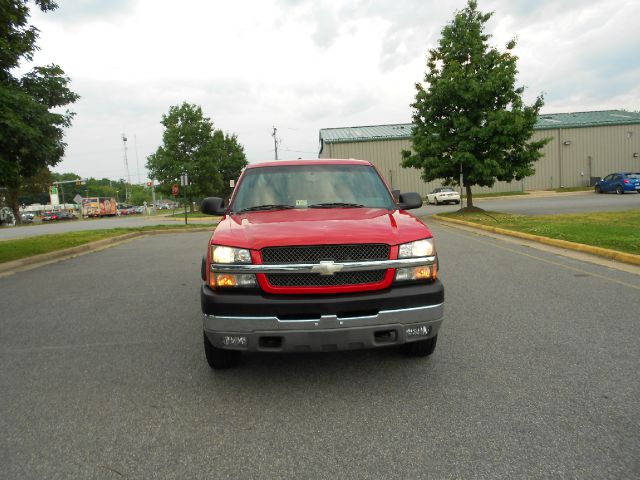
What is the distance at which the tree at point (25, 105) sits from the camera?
30.0 ft

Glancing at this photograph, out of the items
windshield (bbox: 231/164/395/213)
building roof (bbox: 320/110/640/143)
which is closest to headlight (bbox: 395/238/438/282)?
windshield (bbox: 231/164/395/213)

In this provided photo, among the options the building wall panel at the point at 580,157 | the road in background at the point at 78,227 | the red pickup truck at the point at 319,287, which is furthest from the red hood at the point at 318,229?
the building wall panel at the point at 580,157

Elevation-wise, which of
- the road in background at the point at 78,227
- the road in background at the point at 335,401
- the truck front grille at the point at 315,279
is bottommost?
the road in background at the point at 335,401

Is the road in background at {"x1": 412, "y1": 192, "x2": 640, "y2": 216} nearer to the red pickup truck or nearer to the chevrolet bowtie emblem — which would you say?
the red pickup truck

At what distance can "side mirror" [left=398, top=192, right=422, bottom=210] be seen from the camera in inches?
187

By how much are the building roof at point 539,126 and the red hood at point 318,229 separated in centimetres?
4118

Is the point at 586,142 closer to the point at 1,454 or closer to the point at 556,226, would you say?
the point at 556,226

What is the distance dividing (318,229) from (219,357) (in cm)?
131

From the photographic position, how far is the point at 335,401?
3246 millimetres

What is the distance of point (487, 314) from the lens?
531cm

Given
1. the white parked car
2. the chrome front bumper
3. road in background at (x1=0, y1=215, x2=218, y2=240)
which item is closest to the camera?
the chrome front bumper

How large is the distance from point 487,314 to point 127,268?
7.56 meters

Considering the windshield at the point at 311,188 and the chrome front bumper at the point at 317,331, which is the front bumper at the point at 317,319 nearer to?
the chrome front bumper at the point at 317,331

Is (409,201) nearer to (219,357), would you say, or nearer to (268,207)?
(268,207)
